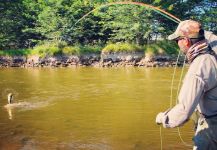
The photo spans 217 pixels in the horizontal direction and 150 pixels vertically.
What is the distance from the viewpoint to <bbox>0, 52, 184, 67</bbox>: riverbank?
36.2 m

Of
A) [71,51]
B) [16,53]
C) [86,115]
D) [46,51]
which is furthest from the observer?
[16,53]

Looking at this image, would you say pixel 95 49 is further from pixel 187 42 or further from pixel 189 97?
pixel 189 97

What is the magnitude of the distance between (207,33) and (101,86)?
18.4 metres

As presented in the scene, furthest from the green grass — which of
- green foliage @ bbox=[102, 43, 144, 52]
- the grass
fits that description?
green foliage @ bbox=[102, 43, 144, 52]

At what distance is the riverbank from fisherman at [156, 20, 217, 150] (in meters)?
31.2

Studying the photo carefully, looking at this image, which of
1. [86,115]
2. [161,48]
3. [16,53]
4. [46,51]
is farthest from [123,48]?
[86,115]

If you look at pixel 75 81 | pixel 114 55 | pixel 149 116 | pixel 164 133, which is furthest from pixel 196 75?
pixel 114 55

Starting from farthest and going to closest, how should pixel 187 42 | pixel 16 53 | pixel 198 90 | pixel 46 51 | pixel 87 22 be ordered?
1. pixel 87 22
2. pixel 16 53
3. pixel 46 51
4. pixel 187 42
5. pixel 198 90

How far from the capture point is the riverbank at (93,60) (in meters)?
36.2

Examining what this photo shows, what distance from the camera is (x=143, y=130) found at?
476 inches

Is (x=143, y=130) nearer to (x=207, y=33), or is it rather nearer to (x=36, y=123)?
(x=36, y=123)

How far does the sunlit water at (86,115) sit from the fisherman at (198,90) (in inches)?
232

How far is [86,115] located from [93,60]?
76.7 ft

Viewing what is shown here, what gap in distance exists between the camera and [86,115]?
47.5 feet
